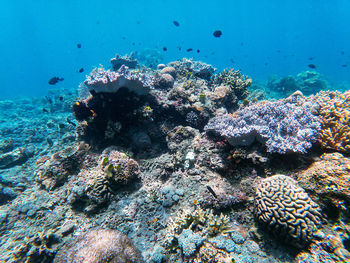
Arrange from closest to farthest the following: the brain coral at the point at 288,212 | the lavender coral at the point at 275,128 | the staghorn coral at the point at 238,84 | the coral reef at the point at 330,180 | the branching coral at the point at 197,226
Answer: the brain coral at the point at 288,212 < the coral reef at the point at 330,180 < the branching coral at the point at 197,226 < the lavender coral at the point at 275,128 < the staghorn coral at the point at 238,84

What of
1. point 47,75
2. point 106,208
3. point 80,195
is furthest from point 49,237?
point 47,75

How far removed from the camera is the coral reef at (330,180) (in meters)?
3.43

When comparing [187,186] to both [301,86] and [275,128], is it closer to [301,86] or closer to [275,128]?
[275,128]

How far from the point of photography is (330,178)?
3615 mm

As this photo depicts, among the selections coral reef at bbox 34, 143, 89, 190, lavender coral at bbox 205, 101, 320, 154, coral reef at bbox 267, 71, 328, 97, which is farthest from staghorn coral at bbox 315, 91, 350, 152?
coral reef at bbox 267, 71, 328, 97

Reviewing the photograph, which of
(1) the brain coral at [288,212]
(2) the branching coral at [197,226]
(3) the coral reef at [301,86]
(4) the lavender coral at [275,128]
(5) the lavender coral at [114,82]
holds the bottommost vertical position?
(2) the branching coral at [197,226]

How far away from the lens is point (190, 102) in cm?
767

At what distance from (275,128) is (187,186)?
303cm

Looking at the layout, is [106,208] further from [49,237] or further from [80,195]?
[49,237]

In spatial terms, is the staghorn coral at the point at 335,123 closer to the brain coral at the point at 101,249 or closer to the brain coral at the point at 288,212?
the brain coral at the point at 288,212

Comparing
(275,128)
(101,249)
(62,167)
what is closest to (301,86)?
(275,128)

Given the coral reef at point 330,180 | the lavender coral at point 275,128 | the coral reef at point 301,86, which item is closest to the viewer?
the coral reef at point 330,180

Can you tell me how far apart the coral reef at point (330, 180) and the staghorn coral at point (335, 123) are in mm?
563

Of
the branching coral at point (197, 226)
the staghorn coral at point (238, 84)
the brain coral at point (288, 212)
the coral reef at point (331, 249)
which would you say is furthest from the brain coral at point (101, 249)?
the staghorn coral at point (238, 84)
